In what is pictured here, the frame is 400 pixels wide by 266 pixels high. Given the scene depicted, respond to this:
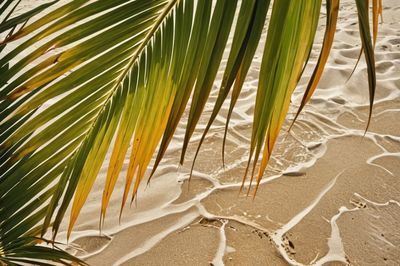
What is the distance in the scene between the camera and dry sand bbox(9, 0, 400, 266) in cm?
154

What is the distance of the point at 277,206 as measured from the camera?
1.76 meters

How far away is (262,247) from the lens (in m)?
1.56

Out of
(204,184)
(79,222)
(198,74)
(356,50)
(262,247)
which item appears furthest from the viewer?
(356,50)

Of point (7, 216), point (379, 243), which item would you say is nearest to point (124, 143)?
point (7, 216)

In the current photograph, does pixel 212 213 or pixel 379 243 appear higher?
pixel 212 213

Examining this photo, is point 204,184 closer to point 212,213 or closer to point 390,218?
point 212,213

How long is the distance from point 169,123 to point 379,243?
1.34 m

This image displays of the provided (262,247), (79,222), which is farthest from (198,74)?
(79,222)

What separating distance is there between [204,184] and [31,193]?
A: 4.24 feet

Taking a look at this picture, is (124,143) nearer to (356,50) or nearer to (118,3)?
(118,3)

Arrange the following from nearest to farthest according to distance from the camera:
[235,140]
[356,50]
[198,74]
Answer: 1. [198,74]
2. [235,140]
3. [356,50]

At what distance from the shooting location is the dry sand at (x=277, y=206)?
1539 millimetres

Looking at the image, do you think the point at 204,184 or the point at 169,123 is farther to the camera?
the point at 204,184

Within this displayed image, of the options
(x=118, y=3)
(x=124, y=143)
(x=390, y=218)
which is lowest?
(x=390, y=218)
